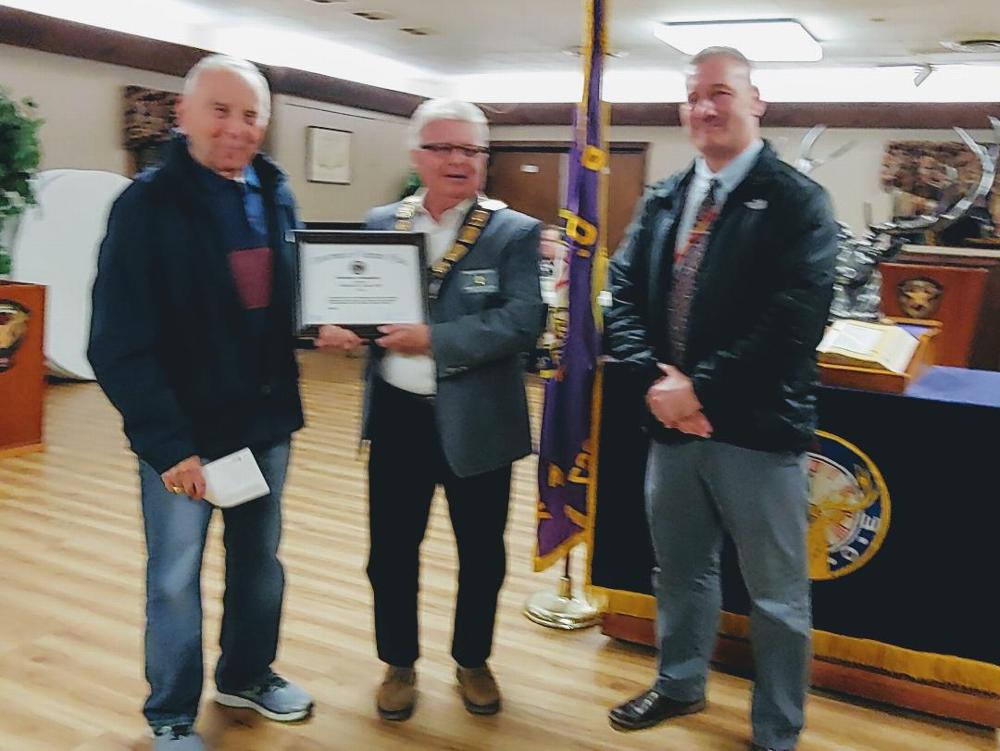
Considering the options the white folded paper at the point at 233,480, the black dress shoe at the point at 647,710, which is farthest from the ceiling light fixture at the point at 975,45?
the white folded paper at the point at 233,480

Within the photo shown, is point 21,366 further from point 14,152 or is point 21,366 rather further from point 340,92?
point 340,92

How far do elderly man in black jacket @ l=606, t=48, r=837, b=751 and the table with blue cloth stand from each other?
42 centimetres

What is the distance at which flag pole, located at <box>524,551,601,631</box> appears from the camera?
2904 millimetres

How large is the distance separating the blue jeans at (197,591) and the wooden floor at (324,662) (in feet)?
0.53

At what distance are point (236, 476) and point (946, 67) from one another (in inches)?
292

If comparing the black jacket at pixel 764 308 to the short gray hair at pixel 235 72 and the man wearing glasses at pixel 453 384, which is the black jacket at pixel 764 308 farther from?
the short gray hair at pixel 235 72

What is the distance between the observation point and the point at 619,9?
229 inches

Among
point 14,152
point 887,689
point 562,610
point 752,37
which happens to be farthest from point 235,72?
point 752,37

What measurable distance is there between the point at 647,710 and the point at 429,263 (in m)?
1.21

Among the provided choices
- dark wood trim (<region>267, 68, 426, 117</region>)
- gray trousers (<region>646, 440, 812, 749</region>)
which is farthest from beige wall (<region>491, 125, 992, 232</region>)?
gray trousers (<region>646, 440, 812, 749</region>)

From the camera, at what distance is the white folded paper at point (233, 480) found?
1.93 m

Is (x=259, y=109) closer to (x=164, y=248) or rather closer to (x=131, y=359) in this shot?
(x=164, y=248)

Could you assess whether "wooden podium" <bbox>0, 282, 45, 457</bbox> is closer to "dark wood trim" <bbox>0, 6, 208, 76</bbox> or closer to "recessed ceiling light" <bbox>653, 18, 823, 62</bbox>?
"dark wood trim" <bbox>0, 6, 208, 76</bbox>

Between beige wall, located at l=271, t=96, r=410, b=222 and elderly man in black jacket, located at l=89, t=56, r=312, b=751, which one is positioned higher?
beige wall, located at l=271, t=96, r=410, b=222
